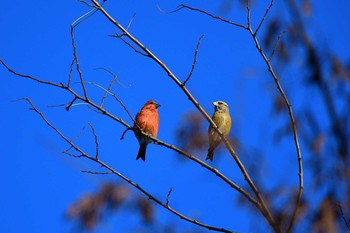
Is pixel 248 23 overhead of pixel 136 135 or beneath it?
beneath

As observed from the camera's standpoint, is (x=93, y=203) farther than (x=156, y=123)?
No

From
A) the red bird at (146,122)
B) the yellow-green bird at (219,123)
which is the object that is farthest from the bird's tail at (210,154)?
the red bird at (146,122)

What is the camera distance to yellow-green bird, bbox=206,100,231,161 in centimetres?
729

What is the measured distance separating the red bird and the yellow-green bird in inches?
32.7

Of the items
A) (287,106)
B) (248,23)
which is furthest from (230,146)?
(248,23)

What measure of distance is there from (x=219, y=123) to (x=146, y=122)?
1.09 m

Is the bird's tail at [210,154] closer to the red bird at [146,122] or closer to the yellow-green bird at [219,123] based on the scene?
the yellow-green bird at [219,123]

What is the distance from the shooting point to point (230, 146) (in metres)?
3.40

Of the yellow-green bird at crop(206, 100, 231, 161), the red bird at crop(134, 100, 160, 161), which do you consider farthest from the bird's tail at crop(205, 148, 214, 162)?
the red bird at crop(134, 100, 160, 161)

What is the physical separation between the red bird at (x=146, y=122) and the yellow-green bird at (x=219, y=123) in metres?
0.83

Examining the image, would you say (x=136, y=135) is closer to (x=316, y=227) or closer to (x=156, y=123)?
(x=156, y=123)

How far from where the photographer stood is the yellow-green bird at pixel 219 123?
7.29m

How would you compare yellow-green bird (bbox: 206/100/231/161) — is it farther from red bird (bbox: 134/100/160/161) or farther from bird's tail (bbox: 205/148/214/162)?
red bird (bbox: 134/100/160/161)

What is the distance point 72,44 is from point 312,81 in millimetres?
1643
